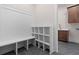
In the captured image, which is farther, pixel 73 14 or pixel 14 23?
pixel 73 14

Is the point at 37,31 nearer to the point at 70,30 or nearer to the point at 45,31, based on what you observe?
the point at 45,31

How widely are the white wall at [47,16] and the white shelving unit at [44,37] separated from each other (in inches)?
9.8

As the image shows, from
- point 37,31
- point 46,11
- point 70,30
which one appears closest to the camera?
point 46,11

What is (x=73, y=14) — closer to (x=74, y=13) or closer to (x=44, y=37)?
(x=74, y=13)

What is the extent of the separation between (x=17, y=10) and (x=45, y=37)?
1624 millimetres

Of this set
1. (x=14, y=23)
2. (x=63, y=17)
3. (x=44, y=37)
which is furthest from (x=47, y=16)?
(x=63, y=17)

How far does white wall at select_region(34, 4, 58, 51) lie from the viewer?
3700mm

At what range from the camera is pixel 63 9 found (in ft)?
21.2

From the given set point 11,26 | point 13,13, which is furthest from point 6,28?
point 13,13

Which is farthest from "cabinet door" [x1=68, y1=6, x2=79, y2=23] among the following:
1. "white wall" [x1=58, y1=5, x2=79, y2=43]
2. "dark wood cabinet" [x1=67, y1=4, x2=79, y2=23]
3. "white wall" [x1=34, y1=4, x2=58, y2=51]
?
"white wall" [x1=34, y1=4, x2=58, y2=51]

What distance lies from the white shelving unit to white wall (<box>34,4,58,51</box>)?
25 cm

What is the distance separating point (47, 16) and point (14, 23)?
1.42 m

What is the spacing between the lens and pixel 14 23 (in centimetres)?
369

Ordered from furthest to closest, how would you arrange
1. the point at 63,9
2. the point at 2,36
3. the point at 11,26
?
the point at 63,9 < the point at 11,26 < the point at 2,36
